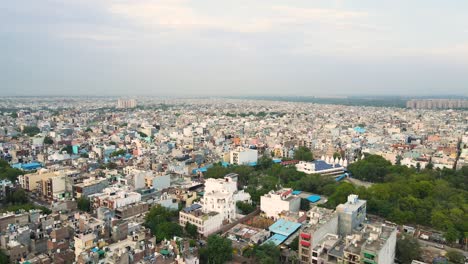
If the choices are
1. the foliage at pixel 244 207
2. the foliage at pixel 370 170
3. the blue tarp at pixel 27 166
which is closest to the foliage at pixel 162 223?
the foliage at pixel 244 207

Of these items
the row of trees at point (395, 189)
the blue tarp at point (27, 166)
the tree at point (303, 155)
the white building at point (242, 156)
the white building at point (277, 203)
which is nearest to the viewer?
the row of trees at point (395, 189)

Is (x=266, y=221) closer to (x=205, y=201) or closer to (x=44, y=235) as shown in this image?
(x=205, y=201)

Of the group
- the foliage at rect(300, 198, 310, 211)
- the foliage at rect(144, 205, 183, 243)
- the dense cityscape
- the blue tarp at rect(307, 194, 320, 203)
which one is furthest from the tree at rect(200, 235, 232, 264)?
the blue tarp at rect(307, 194, 320, 203)

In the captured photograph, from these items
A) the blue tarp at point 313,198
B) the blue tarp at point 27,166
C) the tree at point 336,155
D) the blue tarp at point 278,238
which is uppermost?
the tree at point 336,155

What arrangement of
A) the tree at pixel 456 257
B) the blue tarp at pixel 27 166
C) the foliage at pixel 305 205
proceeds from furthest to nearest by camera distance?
the blue tarp at pixel 27 166 < the foliage at pixel 305 205 < the tree at pixel 456 257

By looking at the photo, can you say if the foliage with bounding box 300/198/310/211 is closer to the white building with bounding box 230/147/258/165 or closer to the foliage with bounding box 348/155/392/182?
the foliage with bounding box 348/155/392/182

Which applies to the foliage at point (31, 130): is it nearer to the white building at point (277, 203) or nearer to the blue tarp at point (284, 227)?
the white building at point (277, 203)
